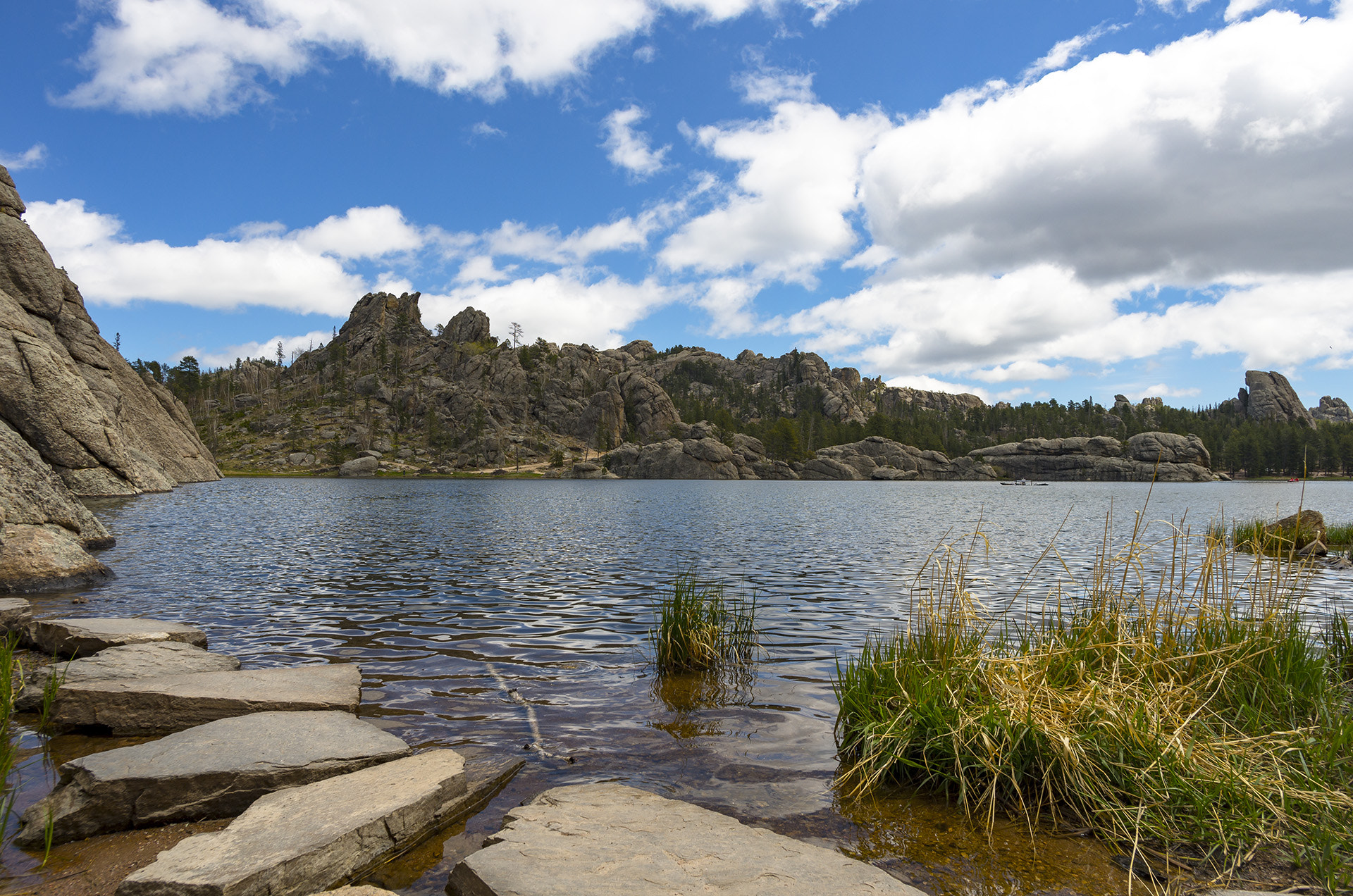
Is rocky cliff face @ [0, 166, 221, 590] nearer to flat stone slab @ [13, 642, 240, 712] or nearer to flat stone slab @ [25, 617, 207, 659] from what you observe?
flat stone slab @ [25, 617, 207, 659]

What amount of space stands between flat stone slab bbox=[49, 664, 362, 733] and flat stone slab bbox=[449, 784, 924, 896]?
15.1 feet

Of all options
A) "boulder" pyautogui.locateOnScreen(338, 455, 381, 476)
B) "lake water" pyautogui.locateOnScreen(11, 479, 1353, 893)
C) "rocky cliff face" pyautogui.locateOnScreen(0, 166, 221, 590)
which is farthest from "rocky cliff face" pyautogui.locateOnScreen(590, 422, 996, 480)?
"lake water" pyautogui.locateOnScreen(11, 479, 1353, 893)

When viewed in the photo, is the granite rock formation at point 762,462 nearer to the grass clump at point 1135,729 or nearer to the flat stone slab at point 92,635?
the flat stone slab at point 92,635

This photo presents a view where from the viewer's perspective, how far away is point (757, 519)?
160 feet

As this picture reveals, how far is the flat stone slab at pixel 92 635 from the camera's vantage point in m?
10.8

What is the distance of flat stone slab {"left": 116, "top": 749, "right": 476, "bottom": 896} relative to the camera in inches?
174

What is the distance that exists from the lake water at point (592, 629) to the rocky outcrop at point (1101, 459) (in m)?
139

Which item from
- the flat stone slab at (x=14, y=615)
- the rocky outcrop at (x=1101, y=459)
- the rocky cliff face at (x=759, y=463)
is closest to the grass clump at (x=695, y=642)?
the flat stone slab at (x=14, y=615)

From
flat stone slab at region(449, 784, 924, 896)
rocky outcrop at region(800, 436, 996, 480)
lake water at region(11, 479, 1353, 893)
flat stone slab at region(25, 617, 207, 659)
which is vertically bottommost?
lake water at region(11, 479, 1353, 893)

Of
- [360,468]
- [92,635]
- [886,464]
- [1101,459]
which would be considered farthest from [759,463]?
[92,635]

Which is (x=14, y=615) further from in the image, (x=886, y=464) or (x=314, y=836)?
(x=886, y=464)

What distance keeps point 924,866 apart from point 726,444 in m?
173

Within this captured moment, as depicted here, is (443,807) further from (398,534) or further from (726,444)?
(726,444)

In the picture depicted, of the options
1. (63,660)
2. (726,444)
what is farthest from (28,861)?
(726,444)
